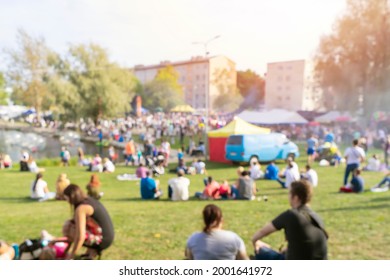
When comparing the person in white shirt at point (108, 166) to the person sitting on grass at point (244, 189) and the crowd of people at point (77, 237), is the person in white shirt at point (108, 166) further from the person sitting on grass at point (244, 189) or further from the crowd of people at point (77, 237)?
the crowd of people at point (77, 237)

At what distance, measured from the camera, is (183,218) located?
16.4 ft

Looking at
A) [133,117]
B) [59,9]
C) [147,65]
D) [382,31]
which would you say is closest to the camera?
[59,9]

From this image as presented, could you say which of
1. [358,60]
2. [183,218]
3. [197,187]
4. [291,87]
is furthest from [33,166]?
[358,60]

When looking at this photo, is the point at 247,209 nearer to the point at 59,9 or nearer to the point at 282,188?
the point at 282,188

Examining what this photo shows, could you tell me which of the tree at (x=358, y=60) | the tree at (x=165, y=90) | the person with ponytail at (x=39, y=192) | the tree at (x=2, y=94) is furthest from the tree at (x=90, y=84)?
the tree at (x=358, y=60)

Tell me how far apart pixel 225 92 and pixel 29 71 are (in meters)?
2.86

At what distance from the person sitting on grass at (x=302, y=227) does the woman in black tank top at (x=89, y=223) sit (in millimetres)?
1509

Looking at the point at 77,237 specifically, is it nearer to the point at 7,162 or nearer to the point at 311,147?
the point at 7,162

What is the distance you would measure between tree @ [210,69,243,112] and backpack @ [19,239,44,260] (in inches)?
121

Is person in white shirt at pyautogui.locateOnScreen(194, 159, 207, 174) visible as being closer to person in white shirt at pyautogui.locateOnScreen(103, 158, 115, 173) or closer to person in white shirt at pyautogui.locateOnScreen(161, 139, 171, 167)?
person in white shirt at pyautogui.locateOnScreen(161, 139, 171, 167)

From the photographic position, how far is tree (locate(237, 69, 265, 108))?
5.40 metres
